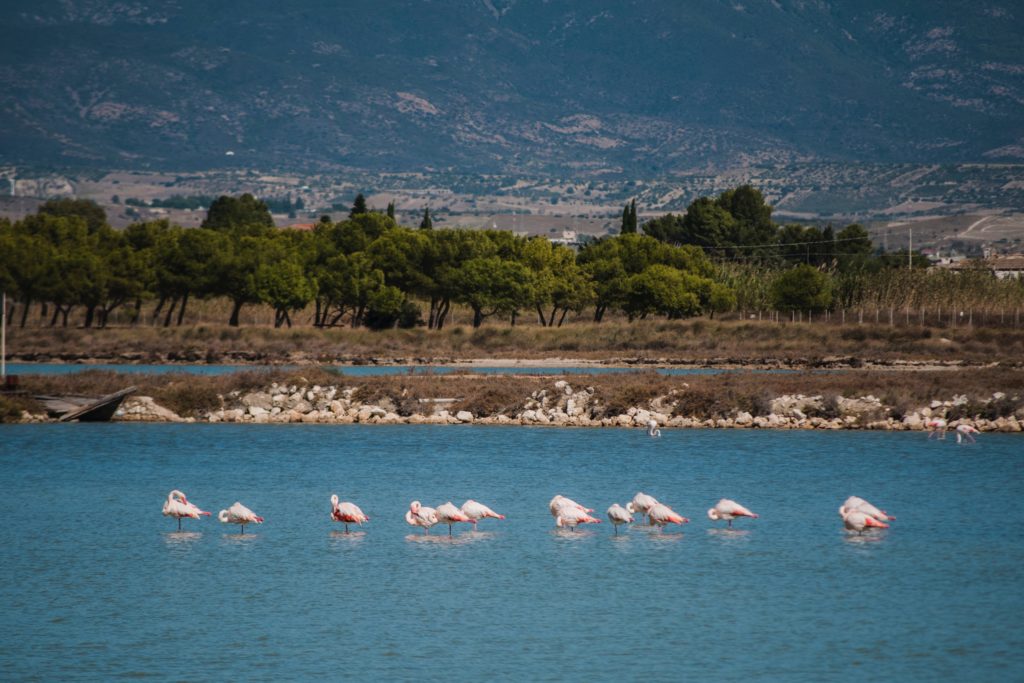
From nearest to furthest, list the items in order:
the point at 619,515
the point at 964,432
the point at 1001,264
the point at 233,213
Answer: the point at 619,515, the point at 964,432, the point at 1001,264, the point at 233,213

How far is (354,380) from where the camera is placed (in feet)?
162

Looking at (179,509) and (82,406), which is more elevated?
(82,406)

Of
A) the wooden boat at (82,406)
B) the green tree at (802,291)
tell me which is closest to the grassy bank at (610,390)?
the wooden boat at (82,406)

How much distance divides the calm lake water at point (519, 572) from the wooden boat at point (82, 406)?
17.4ft

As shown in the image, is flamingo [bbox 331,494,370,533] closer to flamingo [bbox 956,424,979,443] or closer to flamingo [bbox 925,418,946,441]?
flamingo [bbox 956,424,979,443]

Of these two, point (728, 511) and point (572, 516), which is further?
point (728, 511)

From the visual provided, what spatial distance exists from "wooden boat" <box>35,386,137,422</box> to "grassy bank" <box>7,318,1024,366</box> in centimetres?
2602

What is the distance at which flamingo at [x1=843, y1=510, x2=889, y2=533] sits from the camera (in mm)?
27797

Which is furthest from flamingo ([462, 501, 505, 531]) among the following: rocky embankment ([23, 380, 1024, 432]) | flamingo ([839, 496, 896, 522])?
rocky embankment ([23, 380, 1024, 432])

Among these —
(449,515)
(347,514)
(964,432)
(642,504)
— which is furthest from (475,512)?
(964,432)

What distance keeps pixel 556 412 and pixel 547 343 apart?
35.0m

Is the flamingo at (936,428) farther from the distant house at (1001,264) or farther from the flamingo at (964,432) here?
the distant house at (1001,264)

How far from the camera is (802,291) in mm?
93312

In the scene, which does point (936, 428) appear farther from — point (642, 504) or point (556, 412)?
point (642, 504)
